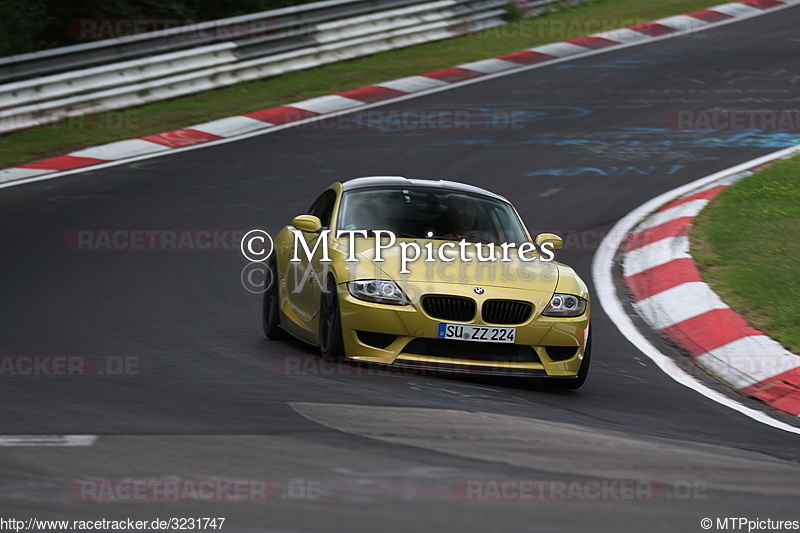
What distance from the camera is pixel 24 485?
14.9 feet

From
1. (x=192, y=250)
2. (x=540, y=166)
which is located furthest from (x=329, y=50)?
(x=192, y=250)

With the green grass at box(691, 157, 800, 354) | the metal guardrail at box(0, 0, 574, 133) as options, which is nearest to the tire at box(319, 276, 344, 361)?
the green grass at box(691, 157, 800, 354)

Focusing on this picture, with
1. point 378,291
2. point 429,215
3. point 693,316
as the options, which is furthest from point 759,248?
point 378,291

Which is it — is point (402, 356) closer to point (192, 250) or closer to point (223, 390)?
point (223, 390)

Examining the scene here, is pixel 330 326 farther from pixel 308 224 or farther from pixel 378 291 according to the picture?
pixel 308 224

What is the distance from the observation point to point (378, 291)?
7.54 metres

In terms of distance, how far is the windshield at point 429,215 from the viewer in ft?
28.2

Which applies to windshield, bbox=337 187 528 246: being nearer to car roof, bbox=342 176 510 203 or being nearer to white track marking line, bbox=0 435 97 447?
car roof, bbox=342 176 510 203

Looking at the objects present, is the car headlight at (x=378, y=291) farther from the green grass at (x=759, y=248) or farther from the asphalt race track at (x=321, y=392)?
the green grass at (x=759, y=248)

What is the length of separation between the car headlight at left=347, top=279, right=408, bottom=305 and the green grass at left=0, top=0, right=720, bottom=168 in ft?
29.0

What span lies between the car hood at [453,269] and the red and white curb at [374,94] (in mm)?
7723

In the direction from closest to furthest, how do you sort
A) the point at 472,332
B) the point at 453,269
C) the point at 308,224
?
the point at 472,332 → the point at 453,269 → the point at 308,224

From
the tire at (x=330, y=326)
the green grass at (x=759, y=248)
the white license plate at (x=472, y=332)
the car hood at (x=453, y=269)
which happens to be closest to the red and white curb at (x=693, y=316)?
the green grass at (x=759, y=248)

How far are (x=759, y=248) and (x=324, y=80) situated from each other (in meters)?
10.3
